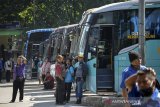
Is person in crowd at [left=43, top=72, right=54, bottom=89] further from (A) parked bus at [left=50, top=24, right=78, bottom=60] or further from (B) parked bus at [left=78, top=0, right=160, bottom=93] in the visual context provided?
(B) parked bus at [left=78, top=0, right=160, bottom=93]

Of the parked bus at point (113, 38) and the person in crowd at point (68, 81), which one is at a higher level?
the parked bus at point (113, 38)

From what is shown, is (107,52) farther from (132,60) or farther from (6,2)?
(6,2)

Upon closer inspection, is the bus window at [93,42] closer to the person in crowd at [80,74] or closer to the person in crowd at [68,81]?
the person in crowd at [80,74]

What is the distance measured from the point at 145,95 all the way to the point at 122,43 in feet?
37.2

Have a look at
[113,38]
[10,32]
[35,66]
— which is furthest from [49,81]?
[10,32]

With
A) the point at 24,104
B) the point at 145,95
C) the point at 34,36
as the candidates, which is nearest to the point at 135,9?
the point at 24,104

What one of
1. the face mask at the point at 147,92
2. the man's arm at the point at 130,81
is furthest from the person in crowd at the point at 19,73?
the face mask at the point at 147,92

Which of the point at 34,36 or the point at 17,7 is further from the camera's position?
the point at 17,7

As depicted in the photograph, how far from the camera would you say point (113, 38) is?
1825cm

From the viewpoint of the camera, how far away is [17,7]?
48031mm

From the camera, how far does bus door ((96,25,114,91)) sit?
1831 cm

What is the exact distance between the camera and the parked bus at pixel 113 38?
17.8 m

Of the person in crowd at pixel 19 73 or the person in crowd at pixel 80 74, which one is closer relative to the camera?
the person in crowd at pixel 80 74

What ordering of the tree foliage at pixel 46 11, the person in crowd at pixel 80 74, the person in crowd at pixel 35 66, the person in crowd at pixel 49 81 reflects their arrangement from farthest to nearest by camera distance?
1. the tree foliage at pixel 46 11
2. the person in crowd at pixel 35 66
3. the person in crowd at pixel 49 81
4. the person in crowd at pixel 80 74
